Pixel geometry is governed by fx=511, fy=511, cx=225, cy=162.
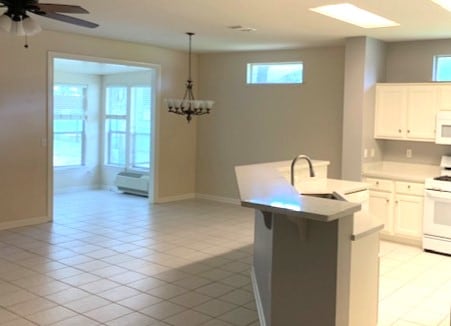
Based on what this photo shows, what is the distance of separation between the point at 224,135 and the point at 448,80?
12.6 feet

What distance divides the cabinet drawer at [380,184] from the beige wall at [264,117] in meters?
1.07

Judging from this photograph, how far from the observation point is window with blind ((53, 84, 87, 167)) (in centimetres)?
1003

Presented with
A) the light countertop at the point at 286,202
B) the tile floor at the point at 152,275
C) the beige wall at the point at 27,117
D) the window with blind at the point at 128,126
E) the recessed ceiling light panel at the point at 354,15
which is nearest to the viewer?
the light countertop at the point at 286,202

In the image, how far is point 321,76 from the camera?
7836mm

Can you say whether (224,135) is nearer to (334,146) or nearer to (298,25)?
(334,146)

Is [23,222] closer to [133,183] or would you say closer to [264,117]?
[133,183]

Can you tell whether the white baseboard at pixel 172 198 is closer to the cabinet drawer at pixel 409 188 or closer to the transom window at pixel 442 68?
the cabinet drawer at pixel 409 188

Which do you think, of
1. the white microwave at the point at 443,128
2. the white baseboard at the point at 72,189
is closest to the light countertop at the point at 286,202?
the white microwave at the point at 443,128

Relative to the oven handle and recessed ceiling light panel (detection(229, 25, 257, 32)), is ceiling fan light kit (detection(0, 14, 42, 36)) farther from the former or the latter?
the oven handle

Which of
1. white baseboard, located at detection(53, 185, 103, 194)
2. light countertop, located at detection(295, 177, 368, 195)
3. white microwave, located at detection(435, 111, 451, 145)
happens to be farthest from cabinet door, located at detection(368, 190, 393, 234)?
white baseboard, located at detection(53, 185, 103, 194)

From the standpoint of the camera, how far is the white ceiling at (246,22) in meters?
4.95

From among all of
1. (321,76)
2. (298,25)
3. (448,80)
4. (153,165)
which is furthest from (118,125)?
(448,80)

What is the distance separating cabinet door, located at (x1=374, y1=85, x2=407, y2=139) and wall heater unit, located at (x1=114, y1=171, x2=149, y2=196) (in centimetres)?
445

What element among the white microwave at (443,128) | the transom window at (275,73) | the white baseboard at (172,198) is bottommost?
the white baseboard at (172,198)
